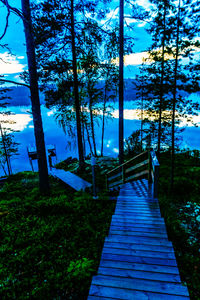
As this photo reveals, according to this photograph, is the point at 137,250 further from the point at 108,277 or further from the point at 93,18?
the point at 93,18

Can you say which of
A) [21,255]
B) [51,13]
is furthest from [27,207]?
[51,13]

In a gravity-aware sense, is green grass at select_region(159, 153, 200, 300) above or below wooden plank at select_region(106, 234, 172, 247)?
below

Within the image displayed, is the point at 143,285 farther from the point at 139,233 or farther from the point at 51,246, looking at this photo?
the point at 51,246

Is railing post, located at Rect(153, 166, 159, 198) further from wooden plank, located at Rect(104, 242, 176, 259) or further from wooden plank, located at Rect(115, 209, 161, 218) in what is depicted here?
wooden plank, located at Rect(104, 242, 176, 259)

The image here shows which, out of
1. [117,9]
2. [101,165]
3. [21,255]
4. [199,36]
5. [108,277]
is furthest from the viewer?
[101,165]

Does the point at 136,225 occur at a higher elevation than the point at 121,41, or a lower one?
lower

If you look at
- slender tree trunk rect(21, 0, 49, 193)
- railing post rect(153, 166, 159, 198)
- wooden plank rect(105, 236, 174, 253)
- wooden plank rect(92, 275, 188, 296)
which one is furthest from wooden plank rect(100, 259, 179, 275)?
slender tree trunk rect(21, 0, 49, 193)

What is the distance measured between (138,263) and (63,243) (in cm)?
237

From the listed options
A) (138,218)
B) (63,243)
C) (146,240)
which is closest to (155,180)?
(138,218)

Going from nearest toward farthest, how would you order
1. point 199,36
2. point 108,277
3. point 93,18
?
point 108,277 → point 199,36 → point 93,18

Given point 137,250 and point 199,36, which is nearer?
point 137,250

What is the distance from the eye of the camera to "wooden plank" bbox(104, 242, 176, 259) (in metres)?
3.37

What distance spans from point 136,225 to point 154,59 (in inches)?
417

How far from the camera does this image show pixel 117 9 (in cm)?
880
